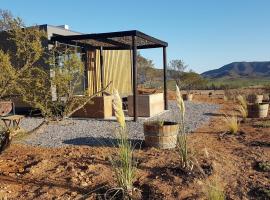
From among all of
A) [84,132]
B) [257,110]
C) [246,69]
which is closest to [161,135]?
[84,132]

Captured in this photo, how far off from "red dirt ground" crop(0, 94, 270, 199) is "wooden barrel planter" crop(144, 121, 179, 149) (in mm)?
198

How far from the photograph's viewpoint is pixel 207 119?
11008mm

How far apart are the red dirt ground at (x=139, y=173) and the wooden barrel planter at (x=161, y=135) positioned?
198 mm

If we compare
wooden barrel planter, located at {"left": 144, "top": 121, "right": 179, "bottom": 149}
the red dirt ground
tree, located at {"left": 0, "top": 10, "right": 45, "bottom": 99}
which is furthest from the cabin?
tree, located at {"left": 0, "top": 10, "right": 45, "bottom": 99}

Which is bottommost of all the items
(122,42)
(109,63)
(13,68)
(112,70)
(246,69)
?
(13,68)

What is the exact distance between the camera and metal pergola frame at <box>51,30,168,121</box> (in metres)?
10.3

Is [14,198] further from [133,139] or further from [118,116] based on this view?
[133,139]

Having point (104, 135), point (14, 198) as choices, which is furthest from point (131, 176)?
point (104, 135)

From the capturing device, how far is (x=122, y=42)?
43.7 ft

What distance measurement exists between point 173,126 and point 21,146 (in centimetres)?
316

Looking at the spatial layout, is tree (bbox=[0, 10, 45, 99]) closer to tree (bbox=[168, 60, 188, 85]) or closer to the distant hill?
tree (bbox=[168, 60, 188, 85])

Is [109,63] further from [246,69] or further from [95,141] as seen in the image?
[246,69]

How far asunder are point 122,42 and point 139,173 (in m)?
9.04

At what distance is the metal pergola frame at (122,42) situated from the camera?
1030cm
